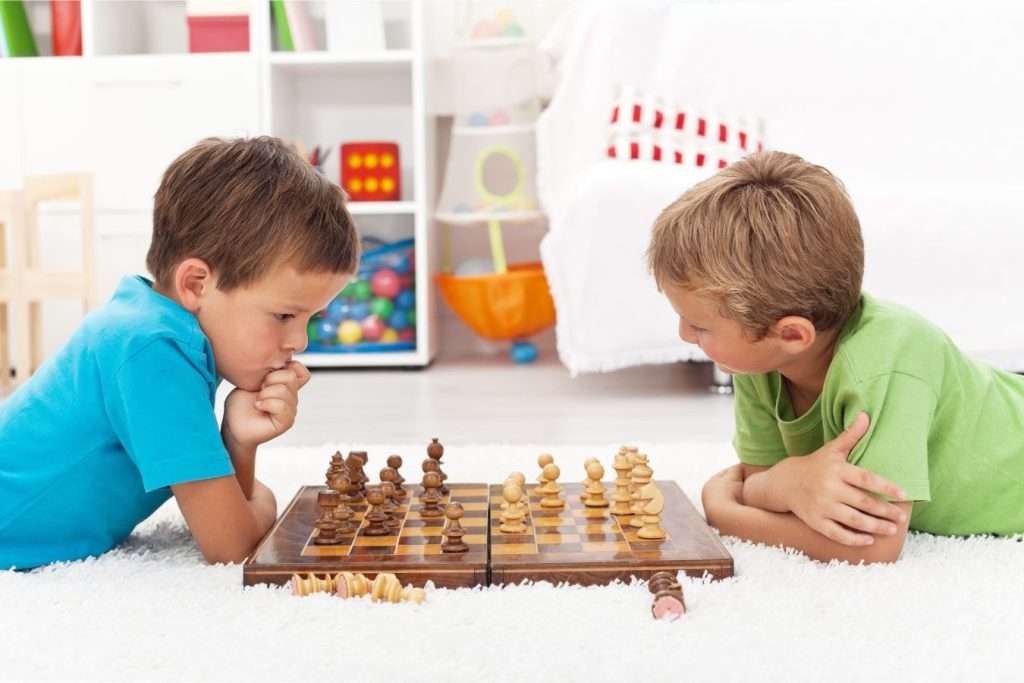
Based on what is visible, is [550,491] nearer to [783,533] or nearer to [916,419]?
[783,533]

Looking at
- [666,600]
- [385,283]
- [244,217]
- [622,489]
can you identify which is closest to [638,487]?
[622,489]

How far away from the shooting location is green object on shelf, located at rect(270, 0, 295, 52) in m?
3.34

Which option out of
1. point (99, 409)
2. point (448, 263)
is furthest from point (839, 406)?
point (448, 263)

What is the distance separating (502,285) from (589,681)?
261 cm

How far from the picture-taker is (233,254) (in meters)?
1.23

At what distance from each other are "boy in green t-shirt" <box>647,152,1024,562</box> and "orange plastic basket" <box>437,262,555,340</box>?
215 cm

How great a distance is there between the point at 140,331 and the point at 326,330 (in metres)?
2.20

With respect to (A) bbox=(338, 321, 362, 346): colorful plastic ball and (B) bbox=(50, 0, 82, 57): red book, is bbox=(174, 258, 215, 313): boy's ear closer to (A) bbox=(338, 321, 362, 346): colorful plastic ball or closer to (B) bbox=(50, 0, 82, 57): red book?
(A) bbox=(338, 321, 362, 346): colorful plastic ball

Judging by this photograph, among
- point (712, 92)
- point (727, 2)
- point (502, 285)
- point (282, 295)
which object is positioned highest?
point (727, 2)

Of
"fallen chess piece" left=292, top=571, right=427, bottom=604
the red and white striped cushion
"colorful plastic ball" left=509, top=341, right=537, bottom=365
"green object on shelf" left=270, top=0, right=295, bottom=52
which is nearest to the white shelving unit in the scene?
"green object on shelf" left=270, top=0, right=295, bottom=52

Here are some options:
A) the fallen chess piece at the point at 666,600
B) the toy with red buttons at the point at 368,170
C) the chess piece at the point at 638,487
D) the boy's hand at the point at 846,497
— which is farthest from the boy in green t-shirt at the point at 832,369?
the toy with red buttons at the point at 368,170

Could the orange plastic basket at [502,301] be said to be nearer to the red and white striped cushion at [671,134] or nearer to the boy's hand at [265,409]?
the red and white striped cushion at [671,134]

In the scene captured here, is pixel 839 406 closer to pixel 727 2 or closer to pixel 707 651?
pixel 707 651

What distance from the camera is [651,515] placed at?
1208 mm
